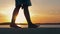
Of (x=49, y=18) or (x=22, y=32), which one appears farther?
(x=49, y=18)

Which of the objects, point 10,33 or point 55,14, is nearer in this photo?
point 10,33

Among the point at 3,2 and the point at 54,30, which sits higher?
the point at 3,2

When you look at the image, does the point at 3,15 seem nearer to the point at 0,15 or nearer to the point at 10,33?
the point at 0,15

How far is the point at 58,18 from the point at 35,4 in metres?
0.55

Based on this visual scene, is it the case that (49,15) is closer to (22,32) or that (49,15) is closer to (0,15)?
(0,15)

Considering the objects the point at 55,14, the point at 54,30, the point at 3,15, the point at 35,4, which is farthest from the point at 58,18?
the point at 54,30

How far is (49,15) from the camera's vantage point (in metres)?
3.43

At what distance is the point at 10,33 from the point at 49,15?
5.54ft

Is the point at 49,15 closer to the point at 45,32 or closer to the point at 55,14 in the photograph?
the point at 55,14

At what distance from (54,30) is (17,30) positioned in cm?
42

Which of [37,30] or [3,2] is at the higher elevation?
[3,2]

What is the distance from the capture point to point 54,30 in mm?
1876

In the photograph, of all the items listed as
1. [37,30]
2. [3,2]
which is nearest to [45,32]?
[37,30]

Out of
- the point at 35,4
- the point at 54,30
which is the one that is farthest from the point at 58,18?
the point at 54,30
